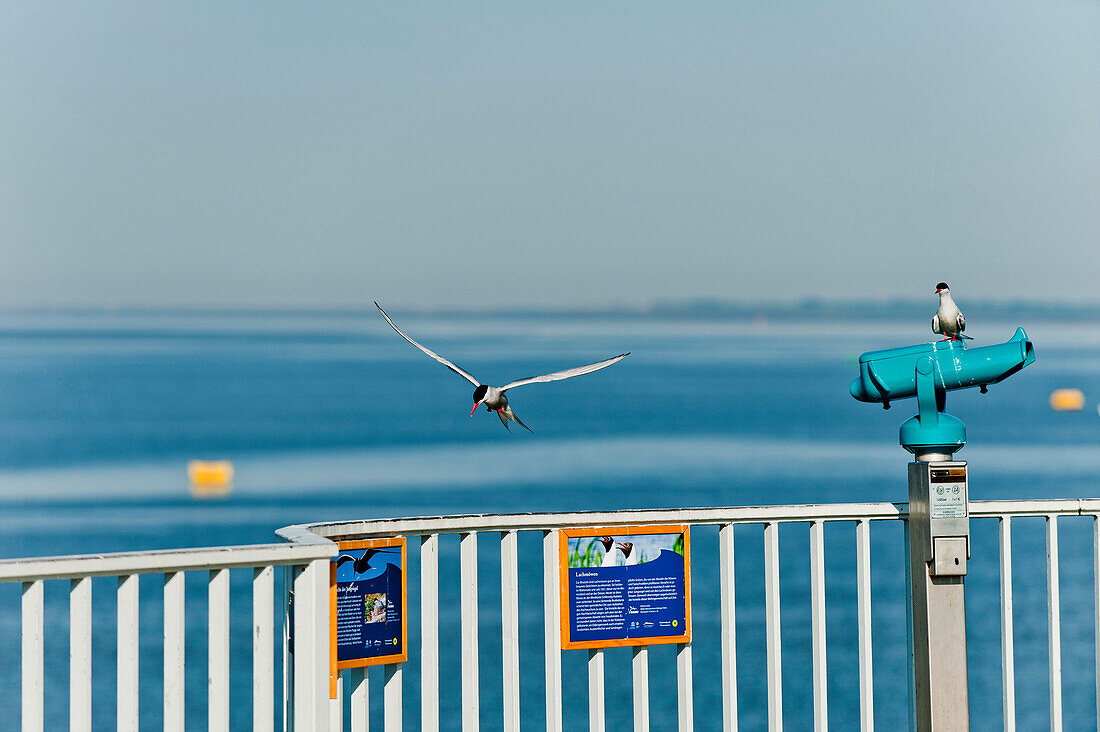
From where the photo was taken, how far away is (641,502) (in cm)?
3822

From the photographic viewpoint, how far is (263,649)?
2.95m

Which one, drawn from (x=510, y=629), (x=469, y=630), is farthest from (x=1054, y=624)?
(x=469, y=630)

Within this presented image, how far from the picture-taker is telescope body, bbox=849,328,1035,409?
3.70 metres

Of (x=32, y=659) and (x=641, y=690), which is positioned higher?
(x=32, y=659)

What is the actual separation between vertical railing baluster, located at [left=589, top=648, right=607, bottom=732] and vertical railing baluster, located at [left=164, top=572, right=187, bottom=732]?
1.11 metres

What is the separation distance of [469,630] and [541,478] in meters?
45.6

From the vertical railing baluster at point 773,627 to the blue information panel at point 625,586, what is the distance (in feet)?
0.74

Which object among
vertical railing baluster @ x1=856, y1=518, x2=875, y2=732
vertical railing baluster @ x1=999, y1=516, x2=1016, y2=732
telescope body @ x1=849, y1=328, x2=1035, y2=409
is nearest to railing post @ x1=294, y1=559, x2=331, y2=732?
vertical railing baluster @ x1=856, y1=518, x2=875, y2=732

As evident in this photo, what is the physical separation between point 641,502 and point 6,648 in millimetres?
21171

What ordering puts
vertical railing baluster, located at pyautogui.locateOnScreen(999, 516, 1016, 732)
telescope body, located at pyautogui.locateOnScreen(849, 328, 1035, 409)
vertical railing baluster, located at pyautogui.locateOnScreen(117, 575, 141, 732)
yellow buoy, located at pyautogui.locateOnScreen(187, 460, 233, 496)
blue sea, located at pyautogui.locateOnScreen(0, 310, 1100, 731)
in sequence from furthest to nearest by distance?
yellow buoy, located at pyautogui.locateOnScreen(187, 460, 233, 496), blue sea, located at pyautogui.locateOnScreen(0, 310, 1100, 731), vertical railing baluster, located at pyautogui.locateOnScreen(999, 516, 1016, 732), telescope body, located at pyautogui.locateOnScreen(849, 328, 1035, 409), vertical railing baluster, located at pyautogui.locateOnScreen(117, 575, 141, 732)

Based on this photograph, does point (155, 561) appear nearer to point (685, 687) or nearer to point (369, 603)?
point (369, 603)

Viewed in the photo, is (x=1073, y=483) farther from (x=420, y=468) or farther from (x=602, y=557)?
(x=602, y=557)

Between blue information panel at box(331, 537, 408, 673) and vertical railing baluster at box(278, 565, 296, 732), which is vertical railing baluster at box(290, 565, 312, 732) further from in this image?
blue information panel at box(331, 537, 408, 673)

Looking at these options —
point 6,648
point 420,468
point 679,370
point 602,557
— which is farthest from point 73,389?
point 602,557
